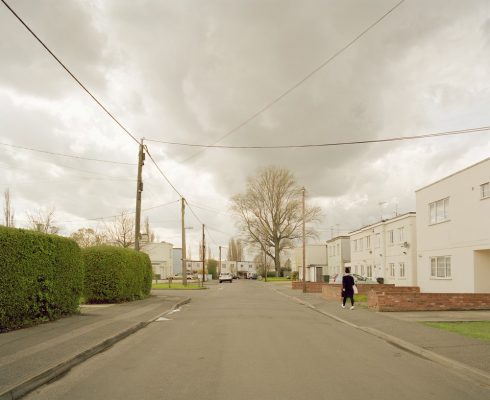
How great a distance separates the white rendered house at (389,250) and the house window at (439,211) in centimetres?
927

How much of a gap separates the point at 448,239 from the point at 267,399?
22370 mm

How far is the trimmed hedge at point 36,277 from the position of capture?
12.3 metres

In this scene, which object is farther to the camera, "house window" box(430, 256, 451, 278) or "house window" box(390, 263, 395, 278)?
"house window" box(390, 263, 395, 278)

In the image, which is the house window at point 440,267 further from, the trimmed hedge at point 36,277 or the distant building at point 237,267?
the distant building at point 237,267

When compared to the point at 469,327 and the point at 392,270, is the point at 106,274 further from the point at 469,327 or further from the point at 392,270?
the point at 392,270

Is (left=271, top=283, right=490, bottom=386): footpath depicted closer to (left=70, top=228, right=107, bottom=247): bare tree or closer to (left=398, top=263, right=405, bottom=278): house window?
(left=398, top=263, right=405, bottom=278): house window

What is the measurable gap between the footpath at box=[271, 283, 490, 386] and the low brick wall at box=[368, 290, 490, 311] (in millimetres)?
464

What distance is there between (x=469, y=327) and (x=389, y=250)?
28721mm

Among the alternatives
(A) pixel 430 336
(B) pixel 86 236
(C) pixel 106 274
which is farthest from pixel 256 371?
(B) pixel 86 236

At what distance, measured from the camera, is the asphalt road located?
6.65 metres

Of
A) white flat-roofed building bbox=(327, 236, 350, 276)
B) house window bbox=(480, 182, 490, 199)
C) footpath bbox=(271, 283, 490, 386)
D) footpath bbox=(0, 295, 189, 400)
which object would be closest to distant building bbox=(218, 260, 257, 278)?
white flat-roofed building bbox=(327, 236, 350, 276)

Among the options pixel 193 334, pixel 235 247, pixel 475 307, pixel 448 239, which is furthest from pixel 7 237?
pixel 235 247

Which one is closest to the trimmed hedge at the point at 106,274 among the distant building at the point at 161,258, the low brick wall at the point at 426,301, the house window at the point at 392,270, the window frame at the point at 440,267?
the low brick wall at the point at 426,301

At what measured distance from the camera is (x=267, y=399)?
246 inches
